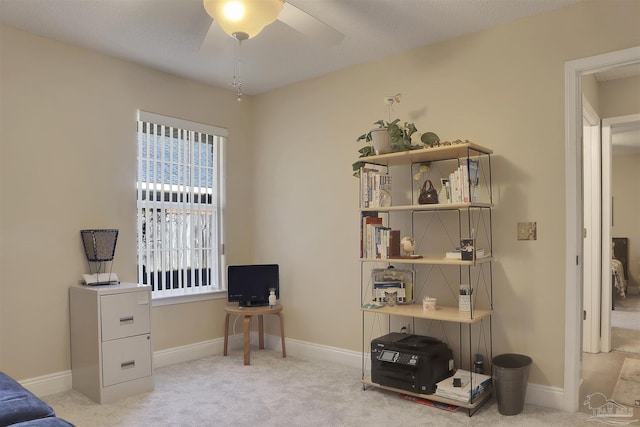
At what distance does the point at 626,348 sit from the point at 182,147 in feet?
15.1

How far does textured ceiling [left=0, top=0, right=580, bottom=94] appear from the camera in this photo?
292cm

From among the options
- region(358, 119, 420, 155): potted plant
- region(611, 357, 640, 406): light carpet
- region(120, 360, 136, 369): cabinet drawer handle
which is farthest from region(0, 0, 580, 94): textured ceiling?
region(611, 357, 640, 406): light carpet

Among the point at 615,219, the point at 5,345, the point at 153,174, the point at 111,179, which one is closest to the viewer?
the point at 5,345

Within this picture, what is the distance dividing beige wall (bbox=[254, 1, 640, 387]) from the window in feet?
1.75

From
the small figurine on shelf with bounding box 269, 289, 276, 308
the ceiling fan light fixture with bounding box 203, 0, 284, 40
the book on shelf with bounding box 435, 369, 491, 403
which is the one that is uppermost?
the ceiling fan light fixture with bounding box 203, 0, 284, 40

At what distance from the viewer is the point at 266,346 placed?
4.62m

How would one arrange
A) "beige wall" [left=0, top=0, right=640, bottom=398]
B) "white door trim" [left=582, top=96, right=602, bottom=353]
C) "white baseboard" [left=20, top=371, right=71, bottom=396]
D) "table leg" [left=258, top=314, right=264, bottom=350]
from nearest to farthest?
1. "beige wall" [left=0, top=0, right=640, bottom=398]
2. "white baseboard" [left=20, top=371, right=71, bottom=396]
3. "white door trim" [left=582, top=96, right=602, bottom=353]
4. "table leg" [left=258, top=314, right=264, bottom=350]

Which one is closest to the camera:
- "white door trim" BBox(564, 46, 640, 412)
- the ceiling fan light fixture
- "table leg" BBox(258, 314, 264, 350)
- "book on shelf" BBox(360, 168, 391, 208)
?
the ceiling fan light fixture

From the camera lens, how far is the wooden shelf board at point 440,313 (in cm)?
297

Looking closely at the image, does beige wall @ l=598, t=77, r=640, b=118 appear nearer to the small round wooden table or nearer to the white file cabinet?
the small round wooden table

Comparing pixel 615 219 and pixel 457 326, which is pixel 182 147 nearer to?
pixel 457 326

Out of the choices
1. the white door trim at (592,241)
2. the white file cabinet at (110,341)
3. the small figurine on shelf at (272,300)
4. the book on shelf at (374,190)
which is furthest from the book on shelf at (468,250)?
the white file cabinet at (110,341)

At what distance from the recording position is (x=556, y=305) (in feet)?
9.94

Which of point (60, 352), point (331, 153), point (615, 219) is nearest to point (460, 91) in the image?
point (331, 153)
